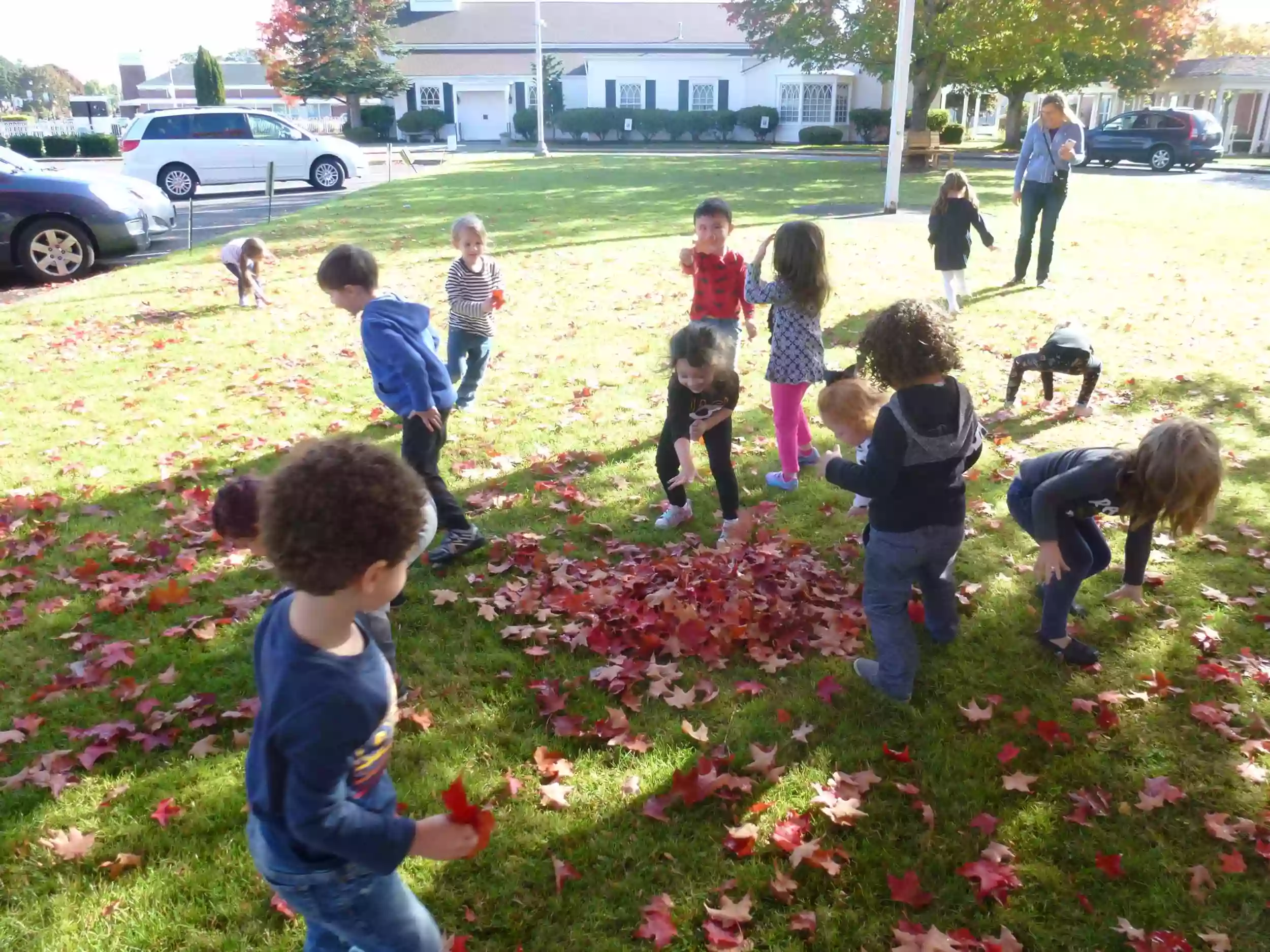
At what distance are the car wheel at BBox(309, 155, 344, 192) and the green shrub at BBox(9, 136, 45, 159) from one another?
22.0 metres

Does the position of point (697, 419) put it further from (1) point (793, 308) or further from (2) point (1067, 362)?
(2) point (1067, 362)

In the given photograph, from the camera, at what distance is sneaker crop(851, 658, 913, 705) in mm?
3688

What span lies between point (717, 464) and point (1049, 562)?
6.23ft

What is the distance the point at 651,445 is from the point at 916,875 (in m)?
4.03

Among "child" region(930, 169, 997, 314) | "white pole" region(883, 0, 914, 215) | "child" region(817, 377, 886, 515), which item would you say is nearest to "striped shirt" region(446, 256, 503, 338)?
"child" region(817, 377, 886, 515)

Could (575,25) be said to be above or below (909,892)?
above

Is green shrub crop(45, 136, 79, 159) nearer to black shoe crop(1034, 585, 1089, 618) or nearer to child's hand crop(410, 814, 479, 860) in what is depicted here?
black shoe crop(1034, 585, 1089, 618)

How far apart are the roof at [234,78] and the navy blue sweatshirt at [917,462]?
81.4 meters

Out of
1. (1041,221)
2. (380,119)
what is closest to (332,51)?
(380,119)

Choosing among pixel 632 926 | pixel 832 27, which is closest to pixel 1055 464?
pixel 632 926

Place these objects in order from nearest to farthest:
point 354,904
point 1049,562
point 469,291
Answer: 1. point 354,904
2. point 1049,562
3. point 469,291

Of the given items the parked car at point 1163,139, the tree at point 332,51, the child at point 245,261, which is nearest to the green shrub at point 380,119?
the tree at point 332,51

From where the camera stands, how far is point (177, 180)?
21.2 metres

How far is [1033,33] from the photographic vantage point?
85.0 feet
